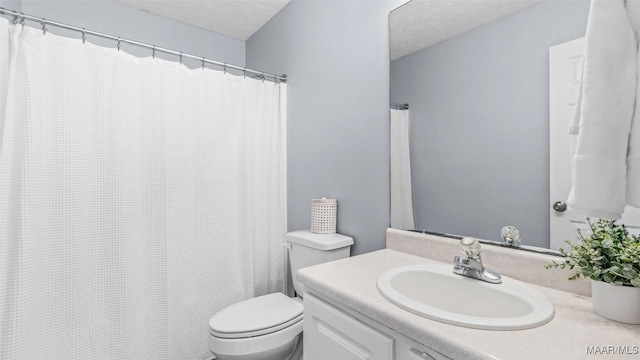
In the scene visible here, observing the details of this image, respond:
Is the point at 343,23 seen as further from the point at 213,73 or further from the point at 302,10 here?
the point at 213,73

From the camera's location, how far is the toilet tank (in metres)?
1.54

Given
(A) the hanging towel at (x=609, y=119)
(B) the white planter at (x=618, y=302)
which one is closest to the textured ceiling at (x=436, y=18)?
(A) the hanging towel at (x=609, y=119)

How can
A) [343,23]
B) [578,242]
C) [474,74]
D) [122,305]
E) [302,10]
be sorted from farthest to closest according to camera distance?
[302,10] < [343,23] < [122,305] < [474,74] < [578,242]

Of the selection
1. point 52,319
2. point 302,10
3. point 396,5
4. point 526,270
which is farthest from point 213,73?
point 526,270

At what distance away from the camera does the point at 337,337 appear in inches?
36.4

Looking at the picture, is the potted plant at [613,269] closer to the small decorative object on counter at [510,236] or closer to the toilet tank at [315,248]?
the small decorative object on counter at [510,236]

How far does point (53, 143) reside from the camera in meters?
1.35

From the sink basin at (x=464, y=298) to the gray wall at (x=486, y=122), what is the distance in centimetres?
23

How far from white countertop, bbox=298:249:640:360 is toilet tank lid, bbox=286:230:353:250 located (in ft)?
1.88

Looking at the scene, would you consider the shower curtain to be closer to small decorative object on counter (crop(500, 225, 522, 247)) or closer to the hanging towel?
small decorative object on counter (crop(500, 225, 522, 247))

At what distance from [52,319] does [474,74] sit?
6.95ft
